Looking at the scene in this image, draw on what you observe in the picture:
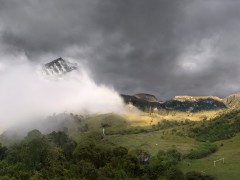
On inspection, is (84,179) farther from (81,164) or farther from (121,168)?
(121,168)

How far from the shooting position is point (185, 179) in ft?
651

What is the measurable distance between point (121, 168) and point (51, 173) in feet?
145

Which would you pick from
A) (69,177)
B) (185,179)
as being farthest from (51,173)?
(185,179)

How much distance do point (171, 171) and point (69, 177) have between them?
2374 inches

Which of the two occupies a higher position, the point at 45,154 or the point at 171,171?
the point at 45,154

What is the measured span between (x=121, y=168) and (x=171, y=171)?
27.8 m

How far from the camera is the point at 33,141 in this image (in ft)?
631

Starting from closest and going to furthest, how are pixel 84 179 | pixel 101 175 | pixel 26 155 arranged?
pixel 84 179
pixel 101 175
pixel 26 155

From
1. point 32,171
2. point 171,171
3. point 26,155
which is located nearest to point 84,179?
point 32,171

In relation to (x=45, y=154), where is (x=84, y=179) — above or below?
below

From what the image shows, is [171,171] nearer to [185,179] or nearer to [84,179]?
[185,179]

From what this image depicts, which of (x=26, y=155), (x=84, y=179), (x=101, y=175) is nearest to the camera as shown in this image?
(x=84, y=179)

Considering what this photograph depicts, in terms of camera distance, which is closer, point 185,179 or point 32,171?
point 32,171

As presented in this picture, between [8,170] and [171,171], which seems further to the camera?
[171,171]
